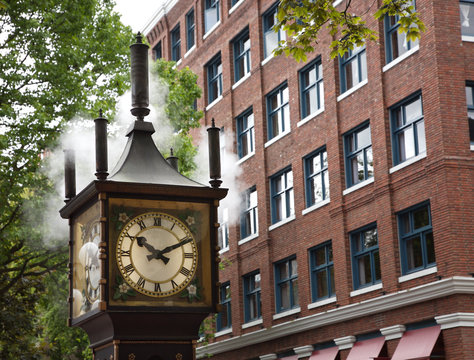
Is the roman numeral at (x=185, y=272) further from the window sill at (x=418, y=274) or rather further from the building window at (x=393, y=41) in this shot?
the building window at (x=393, y=41)

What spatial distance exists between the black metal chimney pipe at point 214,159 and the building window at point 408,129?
1786 cm

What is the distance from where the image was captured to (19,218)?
23.3 meters

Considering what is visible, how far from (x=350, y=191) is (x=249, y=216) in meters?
7.98

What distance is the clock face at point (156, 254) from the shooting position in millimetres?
6875

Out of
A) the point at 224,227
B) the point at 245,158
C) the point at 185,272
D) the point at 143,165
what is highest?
the point at 245,158

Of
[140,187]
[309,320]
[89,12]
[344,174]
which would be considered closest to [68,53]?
[89,12]

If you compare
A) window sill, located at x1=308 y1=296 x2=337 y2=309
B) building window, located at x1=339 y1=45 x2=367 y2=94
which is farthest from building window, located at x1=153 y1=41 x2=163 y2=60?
window sill, located at x1=308 y1=296 x2=337 y2=309

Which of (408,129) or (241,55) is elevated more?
(241,55)

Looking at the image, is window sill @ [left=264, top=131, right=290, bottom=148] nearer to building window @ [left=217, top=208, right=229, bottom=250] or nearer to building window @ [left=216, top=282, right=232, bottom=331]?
building window @ [left=217, top=208, right=229, bottom=250]

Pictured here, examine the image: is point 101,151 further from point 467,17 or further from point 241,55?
point 241,55

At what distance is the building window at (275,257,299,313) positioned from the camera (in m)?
31.7

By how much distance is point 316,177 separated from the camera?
101 ft

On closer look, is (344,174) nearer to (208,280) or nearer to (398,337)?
(398,337)

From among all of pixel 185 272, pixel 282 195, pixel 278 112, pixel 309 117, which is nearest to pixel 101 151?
pixel 185 272
